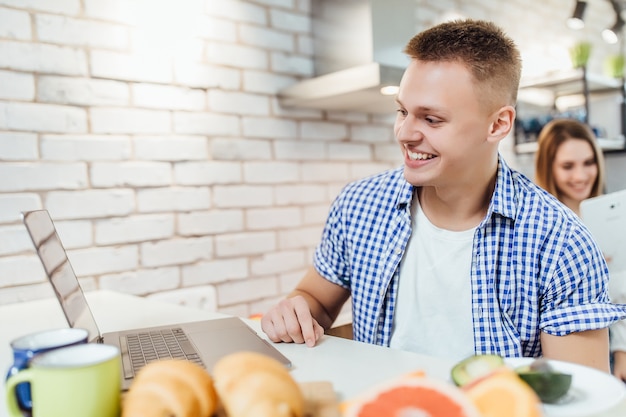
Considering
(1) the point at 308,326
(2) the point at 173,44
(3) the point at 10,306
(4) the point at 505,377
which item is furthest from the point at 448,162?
(3) the point at 10,306

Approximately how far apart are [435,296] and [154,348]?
672mm

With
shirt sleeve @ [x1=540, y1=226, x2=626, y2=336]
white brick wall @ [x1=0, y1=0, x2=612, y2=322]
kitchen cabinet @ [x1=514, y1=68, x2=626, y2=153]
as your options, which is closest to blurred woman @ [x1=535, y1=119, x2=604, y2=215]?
kitchen cabinet @ [x1=514, y1=68, x2=626, y2=153]

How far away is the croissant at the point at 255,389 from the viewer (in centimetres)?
56

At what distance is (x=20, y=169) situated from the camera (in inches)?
64.2

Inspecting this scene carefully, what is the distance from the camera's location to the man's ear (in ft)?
4.45

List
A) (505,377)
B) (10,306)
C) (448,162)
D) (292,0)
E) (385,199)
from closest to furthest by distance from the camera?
1. (505,377)
2. (448,162)
3. (385,199)
4. (10,306)
5. (292,0)

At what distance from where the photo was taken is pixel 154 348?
100 centimetres

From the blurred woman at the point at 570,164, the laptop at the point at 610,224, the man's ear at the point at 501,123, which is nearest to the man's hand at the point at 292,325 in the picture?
the man's ear at the point at 501,123

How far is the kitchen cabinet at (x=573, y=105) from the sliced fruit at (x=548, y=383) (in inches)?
109

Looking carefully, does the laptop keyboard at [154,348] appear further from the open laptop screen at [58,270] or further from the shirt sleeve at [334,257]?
the shirt sleeve at [334,257]

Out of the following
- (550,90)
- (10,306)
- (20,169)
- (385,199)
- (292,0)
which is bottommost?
(10,306)

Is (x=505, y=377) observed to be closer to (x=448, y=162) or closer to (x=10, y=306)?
(x=448, y=162)

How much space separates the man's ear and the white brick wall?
42.0 inches

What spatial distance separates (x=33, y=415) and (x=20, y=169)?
3.92 ft
